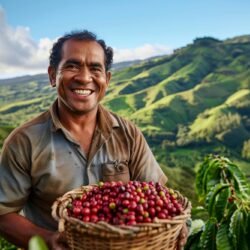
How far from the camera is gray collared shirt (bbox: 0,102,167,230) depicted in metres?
3.70

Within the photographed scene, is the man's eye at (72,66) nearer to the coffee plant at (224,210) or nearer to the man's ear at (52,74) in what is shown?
the man's ear at (52,74)

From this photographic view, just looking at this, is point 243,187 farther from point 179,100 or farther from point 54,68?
point 179,100

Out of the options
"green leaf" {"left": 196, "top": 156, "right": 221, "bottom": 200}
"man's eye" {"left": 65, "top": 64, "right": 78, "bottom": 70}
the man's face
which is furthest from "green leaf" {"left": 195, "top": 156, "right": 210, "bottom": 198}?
"man's eye" {"left": 65, "top": 64, "right": 78, "bottom": 70}

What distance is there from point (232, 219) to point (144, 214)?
99 cm

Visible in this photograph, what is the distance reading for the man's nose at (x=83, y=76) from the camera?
391cm

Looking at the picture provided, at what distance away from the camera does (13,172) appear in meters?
3.66

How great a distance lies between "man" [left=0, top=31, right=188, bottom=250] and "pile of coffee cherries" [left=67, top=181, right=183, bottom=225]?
548 millimetres

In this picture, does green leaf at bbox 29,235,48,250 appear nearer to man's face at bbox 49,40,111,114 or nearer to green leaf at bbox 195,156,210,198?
man's face at bbox 49,40,111,114

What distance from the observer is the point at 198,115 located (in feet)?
544

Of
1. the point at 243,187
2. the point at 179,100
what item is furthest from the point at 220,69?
the point at 243,187

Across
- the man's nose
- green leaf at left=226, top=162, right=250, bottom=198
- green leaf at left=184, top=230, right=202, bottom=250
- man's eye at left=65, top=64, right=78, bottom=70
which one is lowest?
green leaf at left=184, top=230, right=202, bottom=250

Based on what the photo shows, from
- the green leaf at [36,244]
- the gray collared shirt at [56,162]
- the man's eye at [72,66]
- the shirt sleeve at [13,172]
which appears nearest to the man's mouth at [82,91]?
the man's eye at [72,66]

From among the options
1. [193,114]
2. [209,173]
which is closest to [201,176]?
[209,173]

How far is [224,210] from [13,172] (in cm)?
186
